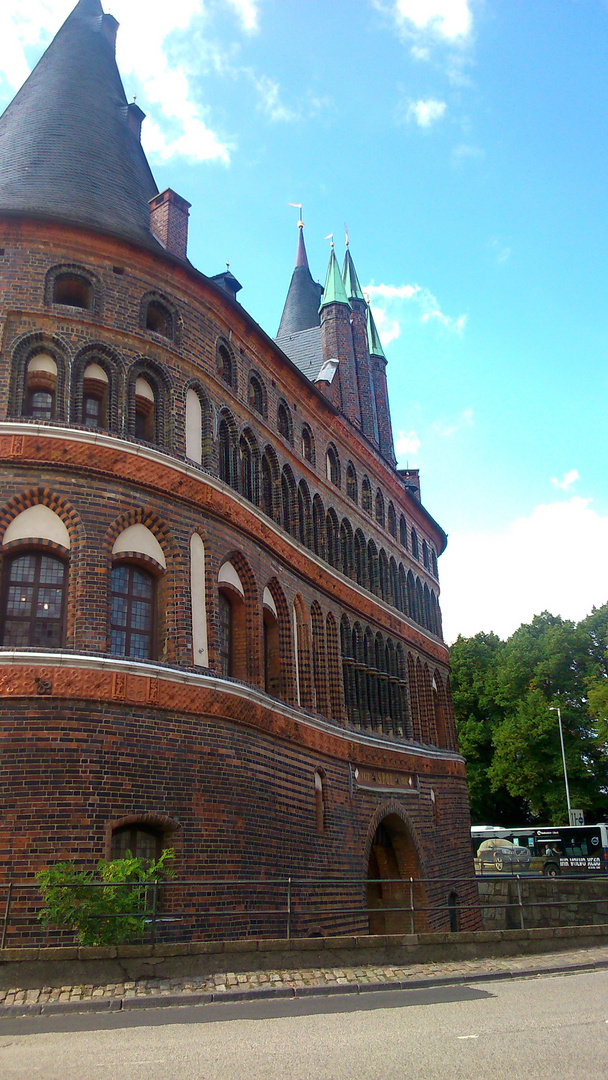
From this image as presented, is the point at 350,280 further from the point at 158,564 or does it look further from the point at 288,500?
the point at 158,564

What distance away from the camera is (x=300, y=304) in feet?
118

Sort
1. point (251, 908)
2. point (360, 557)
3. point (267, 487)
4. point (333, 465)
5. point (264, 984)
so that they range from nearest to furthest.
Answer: point (264, 984), point (251, 908), point (267, 487), point (333, 465), point (360, 557)

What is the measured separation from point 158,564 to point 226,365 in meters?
5.90

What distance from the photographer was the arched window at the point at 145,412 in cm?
1694

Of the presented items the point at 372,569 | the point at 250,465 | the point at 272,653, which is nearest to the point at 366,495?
the point at 372,569

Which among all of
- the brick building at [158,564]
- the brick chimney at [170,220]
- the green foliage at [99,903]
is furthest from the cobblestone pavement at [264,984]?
the brick chimney at [170,220]

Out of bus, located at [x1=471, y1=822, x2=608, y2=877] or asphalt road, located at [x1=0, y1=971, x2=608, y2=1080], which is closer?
asphalt road, located at [x1=0, y1=971, x2=608, y2=1080]

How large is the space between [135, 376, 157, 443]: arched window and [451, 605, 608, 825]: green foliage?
37.5 m

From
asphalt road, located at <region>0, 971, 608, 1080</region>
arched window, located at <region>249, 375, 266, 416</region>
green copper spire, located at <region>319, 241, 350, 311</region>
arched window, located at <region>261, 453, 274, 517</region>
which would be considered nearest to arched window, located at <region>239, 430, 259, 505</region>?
arched window, located at <region>261, 453, 274, 517</region>

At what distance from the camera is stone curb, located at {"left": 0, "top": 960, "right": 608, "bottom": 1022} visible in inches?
369

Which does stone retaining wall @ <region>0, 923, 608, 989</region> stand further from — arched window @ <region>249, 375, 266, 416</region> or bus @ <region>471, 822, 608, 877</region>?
bus @ <region>471, 822, 608, 877</region>

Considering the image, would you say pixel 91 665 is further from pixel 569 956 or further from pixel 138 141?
pixel 138 141

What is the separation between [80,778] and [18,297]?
8.19 meters

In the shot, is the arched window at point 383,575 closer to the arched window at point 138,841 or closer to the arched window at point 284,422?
the arched window at point 284,422
